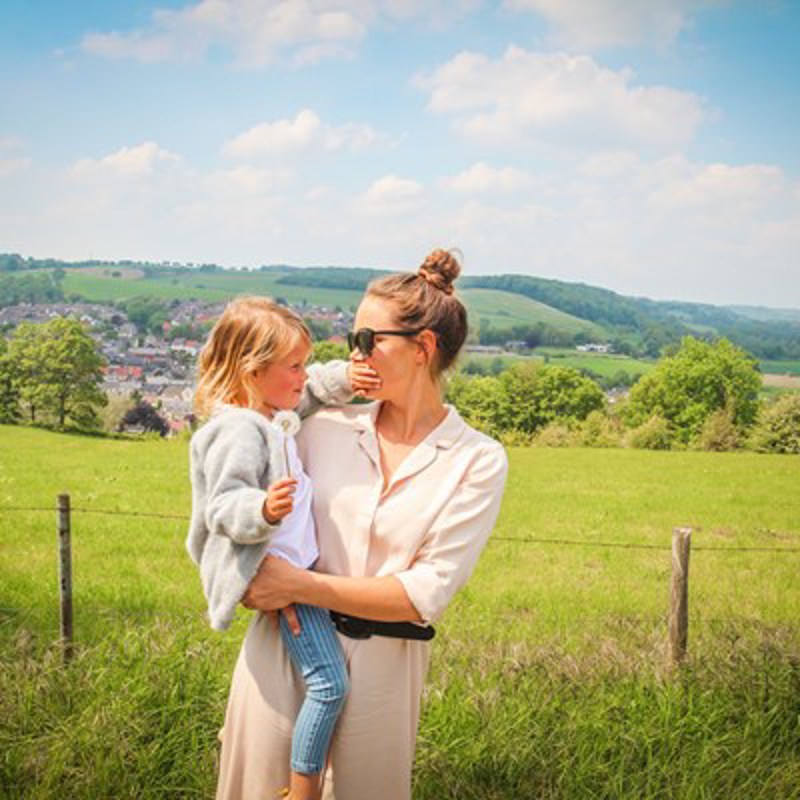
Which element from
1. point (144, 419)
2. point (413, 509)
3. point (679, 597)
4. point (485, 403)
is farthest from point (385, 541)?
point (485, 403)

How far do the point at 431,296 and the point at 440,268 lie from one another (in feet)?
0.22

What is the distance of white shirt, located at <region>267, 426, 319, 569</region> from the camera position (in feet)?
5.75

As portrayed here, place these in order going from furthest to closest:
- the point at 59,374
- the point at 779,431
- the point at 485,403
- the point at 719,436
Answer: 1. the point at 485,403
2. the point at 59,374
3. the point at 779,431
4. the point at 719,436

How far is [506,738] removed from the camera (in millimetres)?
3416

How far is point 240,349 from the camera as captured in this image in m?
1.84

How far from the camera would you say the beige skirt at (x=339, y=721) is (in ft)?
6.00

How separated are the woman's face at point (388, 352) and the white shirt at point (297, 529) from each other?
0.25 meters

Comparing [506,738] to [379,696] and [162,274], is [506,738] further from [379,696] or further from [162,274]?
[162,274]

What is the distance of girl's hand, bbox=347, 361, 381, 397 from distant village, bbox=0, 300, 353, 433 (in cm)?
3787

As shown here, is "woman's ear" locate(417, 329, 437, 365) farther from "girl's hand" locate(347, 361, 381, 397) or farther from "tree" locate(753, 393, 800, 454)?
"tree" locate(753, 393, 800, 454)

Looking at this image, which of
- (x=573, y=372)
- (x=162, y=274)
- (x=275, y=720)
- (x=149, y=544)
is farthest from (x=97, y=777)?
(x=162, y=274)

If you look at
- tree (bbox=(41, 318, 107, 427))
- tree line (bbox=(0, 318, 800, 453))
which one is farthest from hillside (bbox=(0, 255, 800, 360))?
tree (bbox=(41, 318, 107, 427))

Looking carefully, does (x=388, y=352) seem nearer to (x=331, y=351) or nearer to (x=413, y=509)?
(x=413, y=509)

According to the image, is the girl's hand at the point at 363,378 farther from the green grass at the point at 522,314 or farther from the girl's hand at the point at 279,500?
the green grass at the point at 522,314
